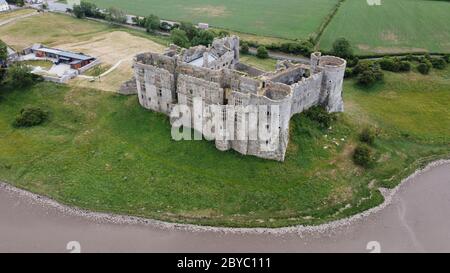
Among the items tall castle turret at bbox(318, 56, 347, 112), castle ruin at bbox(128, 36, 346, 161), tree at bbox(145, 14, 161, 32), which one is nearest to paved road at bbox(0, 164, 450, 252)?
castle ruin at bbox(128, 36, 346, 161)

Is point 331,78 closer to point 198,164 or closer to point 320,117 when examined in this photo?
point 320,117

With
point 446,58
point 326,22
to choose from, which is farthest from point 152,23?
point 446,58

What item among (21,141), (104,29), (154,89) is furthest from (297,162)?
(104,29)

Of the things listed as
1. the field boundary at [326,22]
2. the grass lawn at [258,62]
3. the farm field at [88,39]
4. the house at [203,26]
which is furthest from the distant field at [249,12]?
the farm field at [88,39]

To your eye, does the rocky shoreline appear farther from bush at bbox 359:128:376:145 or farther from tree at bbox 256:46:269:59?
tree at bbox 256:46:269:59

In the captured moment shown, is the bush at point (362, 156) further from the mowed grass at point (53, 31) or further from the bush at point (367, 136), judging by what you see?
the mowed grass at point (53, 31)

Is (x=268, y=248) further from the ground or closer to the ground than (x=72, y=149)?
closer to the ground

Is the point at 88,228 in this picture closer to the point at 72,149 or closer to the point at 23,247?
the point at 23,247
